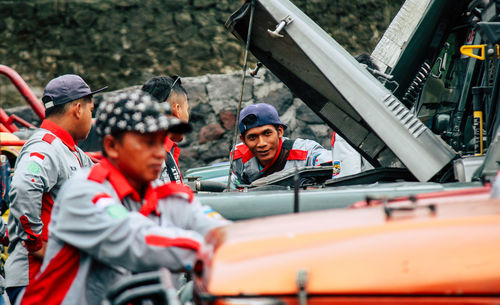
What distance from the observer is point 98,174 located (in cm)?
237

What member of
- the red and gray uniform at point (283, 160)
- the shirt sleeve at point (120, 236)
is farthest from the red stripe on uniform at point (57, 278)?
the red and gray uniform at point (283, 160)

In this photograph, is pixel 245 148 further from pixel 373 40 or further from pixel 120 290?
pixel 373 40

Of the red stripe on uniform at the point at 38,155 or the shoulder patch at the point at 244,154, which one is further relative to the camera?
the shoulder patch at the point at 244,154

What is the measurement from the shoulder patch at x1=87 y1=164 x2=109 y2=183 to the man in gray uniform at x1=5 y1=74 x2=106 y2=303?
1722 millimetres

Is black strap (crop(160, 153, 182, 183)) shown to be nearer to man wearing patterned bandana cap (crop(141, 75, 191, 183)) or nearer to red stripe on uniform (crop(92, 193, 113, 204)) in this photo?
man wearing patterned bandana cap (crop(141, 75, 191, 183))

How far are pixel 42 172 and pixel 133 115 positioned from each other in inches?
73.9

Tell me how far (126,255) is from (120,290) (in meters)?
0.12

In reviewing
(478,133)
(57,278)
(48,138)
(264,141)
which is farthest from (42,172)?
(478,133)

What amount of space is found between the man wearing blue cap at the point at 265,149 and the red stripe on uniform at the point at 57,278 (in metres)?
2.45

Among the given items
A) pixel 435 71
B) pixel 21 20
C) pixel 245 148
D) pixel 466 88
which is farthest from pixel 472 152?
pixel 21 20

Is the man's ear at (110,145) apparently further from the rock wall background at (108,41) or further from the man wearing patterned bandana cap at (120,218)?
the rock wall background at (108,41)

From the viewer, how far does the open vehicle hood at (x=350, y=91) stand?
3.44m

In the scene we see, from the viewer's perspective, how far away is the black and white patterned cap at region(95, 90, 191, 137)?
2.34 m

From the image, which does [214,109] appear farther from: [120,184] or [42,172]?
[120,184]
